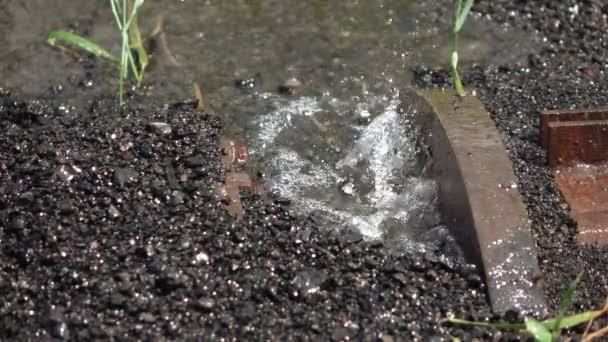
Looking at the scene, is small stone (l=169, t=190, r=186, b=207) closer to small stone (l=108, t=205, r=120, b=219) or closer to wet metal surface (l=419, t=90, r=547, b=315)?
small stone (l=108, t=205, r=120, b=219)

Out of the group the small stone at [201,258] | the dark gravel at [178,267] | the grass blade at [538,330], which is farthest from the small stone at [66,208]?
the grass blade at [538,330]

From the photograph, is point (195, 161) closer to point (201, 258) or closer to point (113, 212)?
point (113, 212)

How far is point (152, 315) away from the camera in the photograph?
8.55 ft

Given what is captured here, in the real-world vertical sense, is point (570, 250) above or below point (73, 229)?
below

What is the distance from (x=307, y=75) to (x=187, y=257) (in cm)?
155

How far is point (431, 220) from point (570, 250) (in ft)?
1.60

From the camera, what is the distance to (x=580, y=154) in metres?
3.34

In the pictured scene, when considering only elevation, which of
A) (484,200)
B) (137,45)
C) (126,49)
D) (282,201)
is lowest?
(282,201)

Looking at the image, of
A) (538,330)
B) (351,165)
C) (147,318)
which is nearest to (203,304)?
(147,318)

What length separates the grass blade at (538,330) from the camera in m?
2.51

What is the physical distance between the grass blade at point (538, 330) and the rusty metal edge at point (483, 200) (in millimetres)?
186

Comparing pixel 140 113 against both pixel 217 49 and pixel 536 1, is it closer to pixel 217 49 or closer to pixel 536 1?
pixel 217 49

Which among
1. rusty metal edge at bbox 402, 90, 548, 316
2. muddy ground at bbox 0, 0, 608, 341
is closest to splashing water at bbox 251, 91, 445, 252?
rusty metal edge at bbox 402, 90, 548, 316

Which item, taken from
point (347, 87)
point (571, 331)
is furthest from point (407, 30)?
point (571, 331)
